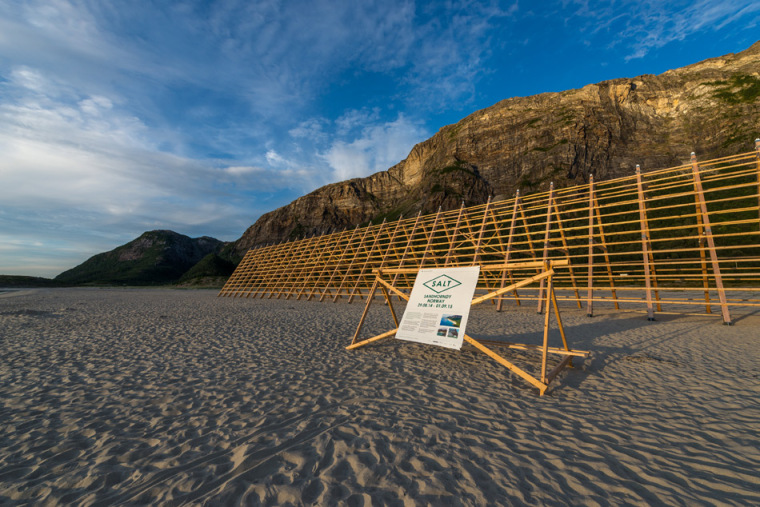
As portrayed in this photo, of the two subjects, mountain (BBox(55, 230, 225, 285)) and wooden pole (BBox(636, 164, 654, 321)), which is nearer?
wooden pole (BBox(636, 164, 654, 321))

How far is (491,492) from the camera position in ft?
5.66

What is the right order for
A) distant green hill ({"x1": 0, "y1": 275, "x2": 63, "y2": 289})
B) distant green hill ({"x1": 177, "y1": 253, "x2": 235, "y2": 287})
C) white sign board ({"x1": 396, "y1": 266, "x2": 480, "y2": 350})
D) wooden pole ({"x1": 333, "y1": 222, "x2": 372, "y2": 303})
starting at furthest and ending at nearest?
distant green hill ({"x1": 0, "y1": 275, "x2": 63, "y2": 289}) < distant green hill ({"x1": 177, "y1": 253, "x2": 235, "y2": 287}) < wooden pole ({"x1": 333, "y1": 222, "x2": 372, "y2": 303}) < white sign board ({"x1": 396, "y1": 266, "x2": 480, "y2": 350})

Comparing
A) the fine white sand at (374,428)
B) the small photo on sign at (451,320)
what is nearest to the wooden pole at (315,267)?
the fine white sand at (374,428)

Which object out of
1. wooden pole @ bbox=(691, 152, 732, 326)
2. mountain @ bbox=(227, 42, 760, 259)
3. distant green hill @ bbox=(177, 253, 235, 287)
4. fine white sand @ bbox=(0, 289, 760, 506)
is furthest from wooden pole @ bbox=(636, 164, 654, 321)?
mountain @ bbox=(227, 42, 760, 259)

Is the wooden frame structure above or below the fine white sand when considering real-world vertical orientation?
above

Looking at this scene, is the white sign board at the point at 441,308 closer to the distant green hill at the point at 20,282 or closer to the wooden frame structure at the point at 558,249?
the wooden frame structure at the point at 558,249

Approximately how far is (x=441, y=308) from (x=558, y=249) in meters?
6.70

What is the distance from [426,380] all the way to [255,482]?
7.39 feet

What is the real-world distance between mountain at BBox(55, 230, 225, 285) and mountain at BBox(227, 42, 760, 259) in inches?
1395

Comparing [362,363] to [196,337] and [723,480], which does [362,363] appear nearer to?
[723,480]

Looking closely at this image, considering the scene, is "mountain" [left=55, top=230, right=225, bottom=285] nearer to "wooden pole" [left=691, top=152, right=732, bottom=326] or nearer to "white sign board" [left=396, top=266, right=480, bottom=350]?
"white sign board" [left=396, top=266, right=480, bottom=350]

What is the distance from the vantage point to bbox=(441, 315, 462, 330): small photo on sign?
3625mm

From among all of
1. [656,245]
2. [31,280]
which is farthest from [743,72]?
[31,280]

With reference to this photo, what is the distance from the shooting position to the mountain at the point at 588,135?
4062 centimetres
